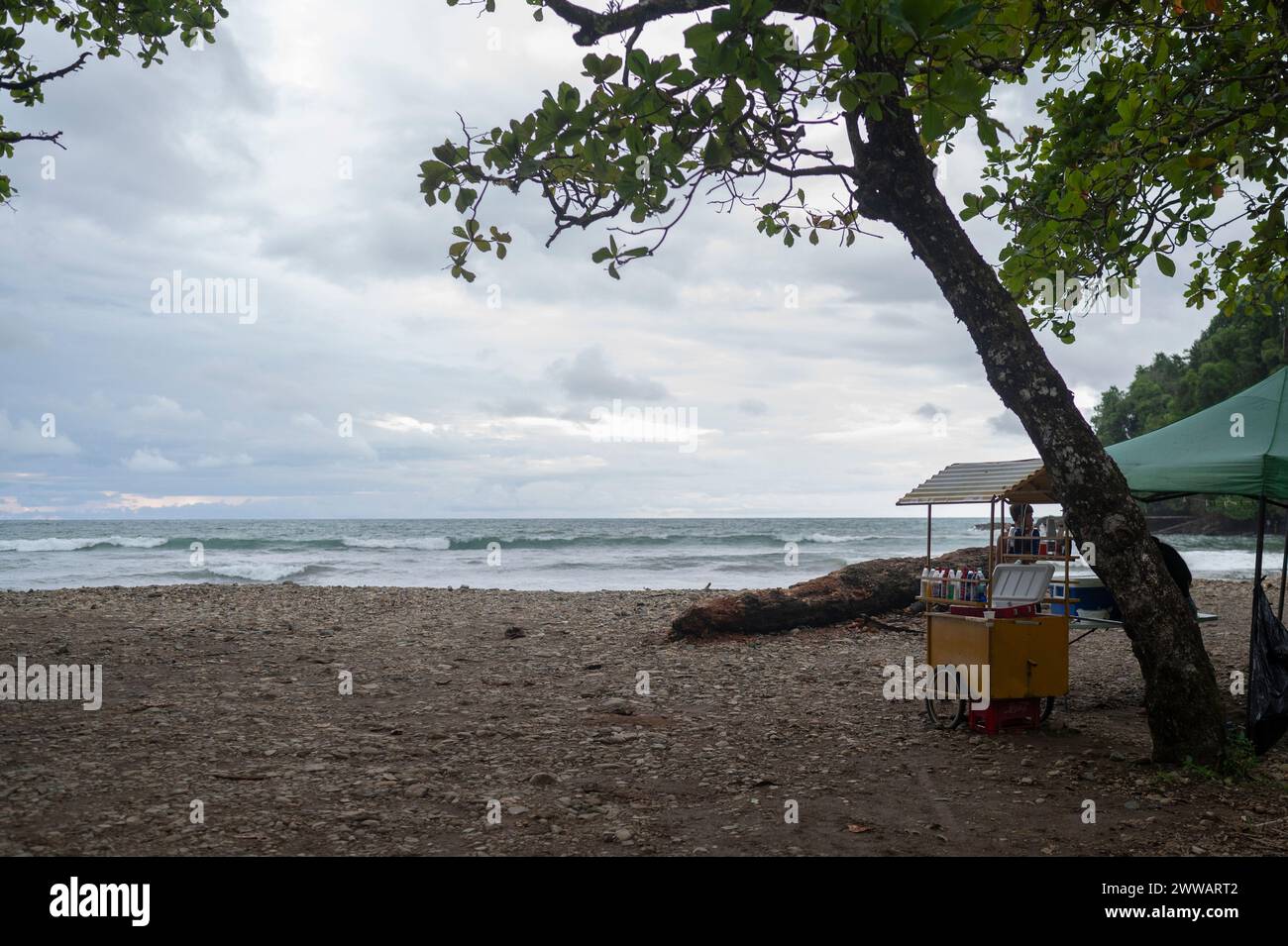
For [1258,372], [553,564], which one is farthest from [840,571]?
[1258,372]

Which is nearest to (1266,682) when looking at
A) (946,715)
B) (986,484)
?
(946,715)

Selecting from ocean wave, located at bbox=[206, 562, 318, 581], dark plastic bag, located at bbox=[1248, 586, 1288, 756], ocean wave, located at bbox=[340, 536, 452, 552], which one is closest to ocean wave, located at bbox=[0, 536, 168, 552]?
ocean wave, located at bbox=[340, 536, 452, 552]

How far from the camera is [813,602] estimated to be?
12836 mm

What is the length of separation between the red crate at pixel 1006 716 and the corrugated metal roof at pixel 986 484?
1800 mm

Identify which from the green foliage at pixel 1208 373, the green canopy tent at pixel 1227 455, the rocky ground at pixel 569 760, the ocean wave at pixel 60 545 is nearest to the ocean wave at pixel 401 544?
the ocean wave at pixel 60 545

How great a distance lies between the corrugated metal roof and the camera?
7816 mm

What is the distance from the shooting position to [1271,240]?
792 cm

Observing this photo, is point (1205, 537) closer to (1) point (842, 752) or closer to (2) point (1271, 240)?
(2) point (1271, 240)

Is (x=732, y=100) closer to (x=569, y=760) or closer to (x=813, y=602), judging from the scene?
(x=569, y=760)

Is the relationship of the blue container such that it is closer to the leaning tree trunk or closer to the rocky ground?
the rocky ground

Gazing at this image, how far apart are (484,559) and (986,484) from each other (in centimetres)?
3462

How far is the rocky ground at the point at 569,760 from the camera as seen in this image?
468 cm

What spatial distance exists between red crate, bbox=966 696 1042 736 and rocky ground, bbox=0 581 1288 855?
14cm

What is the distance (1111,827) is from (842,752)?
2.07m
